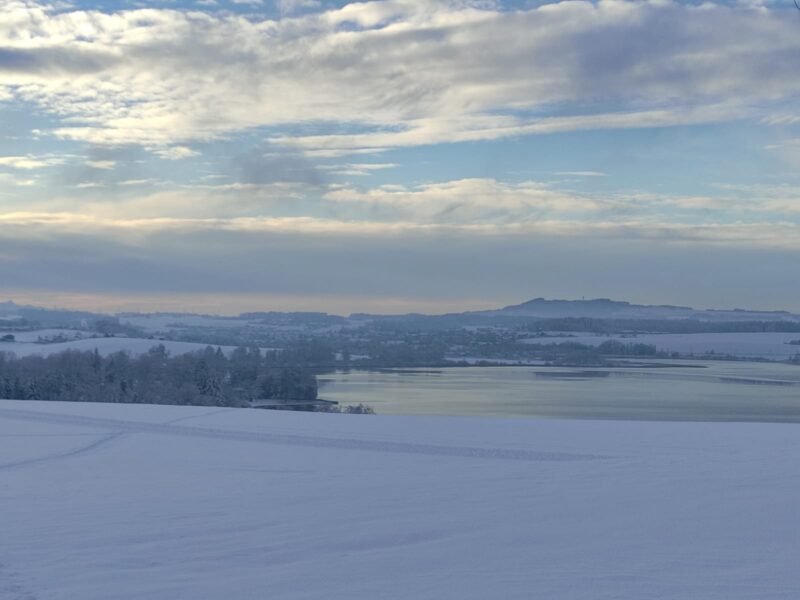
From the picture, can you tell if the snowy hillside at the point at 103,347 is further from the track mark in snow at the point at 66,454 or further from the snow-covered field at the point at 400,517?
the snow-covered field at the point at 400,517

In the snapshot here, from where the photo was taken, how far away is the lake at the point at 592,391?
20.2 m

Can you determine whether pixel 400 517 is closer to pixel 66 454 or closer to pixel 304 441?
pixel 304 441

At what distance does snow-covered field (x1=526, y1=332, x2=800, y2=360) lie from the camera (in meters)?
32.8

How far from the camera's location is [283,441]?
11602mm

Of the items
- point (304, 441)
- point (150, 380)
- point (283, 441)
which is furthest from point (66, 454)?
point (150, 380)

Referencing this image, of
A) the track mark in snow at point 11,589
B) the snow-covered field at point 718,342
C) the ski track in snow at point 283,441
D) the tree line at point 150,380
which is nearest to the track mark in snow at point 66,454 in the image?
the ski track in snow at point 283,441

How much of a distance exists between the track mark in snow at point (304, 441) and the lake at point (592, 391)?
8.42 metres

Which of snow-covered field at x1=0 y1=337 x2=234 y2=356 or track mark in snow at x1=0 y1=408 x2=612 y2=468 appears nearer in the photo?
track mark in snow at x1=0 y1=408 x2=612 y2=468

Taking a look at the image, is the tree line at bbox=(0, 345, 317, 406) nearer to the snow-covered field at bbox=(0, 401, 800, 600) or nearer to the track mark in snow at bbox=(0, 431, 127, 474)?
the track mark in snow at bbox=(0, 431, 127, 474)

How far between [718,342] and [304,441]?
1158 inches

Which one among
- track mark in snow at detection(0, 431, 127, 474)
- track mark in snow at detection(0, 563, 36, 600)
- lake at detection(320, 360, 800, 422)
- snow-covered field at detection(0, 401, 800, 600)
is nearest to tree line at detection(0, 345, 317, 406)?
lake at detection(320, 360, 800, 422)

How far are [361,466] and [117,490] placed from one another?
258 cm

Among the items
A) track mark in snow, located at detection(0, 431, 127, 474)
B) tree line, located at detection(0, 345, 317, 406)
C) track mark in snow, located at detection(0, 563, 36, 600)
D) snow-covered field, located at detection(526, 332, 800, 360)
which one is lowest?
tree line, located at detection(0, 345, 317, 406)

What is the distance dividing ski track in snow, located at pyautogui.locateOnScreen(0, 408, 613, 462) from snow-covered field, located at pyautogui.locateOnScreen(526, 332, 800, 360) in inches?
952
